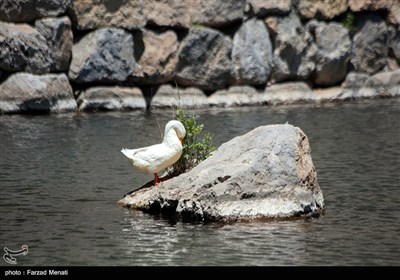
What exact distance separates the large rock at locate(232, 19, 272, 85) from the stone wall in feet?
0.10

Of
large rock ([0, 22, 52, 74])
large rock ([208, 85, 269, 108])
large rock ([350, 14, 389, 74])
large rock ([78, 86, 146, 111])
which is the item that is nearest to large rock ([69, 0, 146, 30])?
large rock ([0, 22, 52, 74])

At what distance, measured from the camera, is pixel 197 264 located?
13125mm

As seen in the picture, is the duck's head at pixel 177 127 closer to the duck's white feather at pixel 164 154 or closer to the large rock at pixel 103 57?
the duck's white feather at pixel 164 154

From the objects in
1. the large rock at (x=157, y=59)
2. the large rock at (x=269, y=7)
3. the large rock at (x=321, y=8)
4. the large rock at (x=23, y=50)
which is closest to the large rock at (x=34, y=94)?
the large rock at (x=23, y=50)

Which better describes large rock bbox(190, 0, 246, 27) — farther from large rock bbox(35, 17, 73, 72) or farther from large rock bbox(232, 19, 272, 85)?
large rock bbox(35, 17, 73, 72)

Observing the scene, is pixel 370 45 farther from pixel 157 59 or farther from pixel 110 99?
pixel 110 99

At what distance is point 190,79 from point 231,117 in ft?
11.7

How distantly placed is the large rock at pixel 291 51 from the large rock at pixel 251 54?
0.48 m

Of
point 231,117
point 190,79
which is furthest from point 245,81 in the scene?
point 231,117

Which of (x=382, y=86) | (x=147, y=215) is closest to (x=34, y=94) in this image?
(x=382, y=86)

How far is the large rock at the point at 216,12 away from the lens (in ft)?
104

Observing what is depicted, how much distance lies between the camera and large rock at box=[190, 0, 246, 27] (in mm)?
31734

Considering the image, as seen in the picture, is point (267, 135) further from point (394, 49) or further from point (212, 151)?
point (394, 49)

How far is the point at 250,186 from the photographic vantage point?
50.2ft
